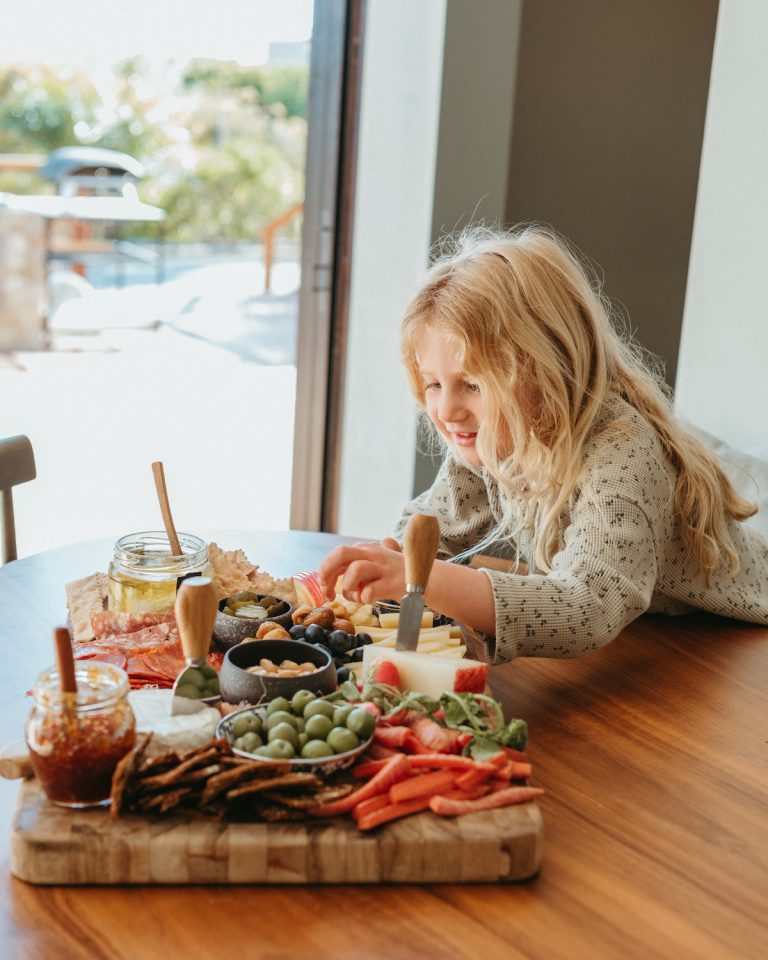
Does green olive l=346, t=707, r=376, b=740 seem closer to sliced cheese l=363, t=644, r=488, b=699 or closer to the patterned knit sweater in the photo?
sliced cheese l=363, t=644, r=488, b=699

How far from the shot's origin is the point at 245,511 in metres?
4.50

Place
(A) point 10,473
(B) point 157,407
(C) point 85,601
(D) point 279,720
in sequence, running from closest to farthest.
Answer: (D) point 279,720 → (C) point 85,601 → (A) point 10,473 → (B) point 157,407

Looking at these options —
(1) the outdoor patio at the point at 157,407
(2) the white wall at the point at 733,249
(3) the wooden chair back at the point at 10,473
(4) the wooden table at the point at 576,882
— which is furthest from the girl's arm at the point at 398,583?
(1) the outdoor patio at the point at 157,407

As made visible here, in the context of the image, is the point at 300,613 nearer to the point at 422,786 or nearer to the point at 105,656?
the point at 105,656

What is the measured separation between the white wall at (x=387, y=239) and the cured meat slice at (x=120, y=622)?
1862mm

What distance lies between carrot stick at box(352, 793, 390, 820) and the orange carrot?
0.14ft

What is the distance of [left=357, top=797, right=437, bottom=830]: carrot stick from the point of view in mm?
956

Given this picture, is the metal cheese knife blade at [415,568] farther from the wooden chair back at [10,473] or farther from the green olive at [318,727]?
the wooden chair back at [10,473]

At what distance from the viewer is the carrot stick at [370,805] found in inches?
38.1

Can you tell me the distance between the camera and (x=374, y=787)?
99 centimetres

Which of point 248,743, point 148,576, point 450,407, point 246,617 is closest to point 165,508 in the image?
point 148,576

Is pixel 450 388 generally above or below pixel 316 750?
above

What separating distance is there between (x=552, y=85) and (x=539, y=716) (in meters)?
2.00

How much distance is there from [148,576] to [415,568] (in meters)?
0.39
